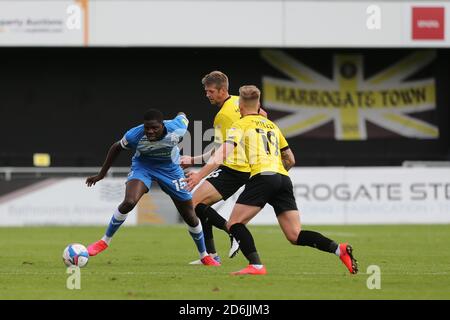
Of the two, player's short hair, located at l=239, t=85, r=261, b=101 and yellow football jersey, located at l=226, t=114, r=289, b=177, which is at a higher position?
player's short hair, located at l=239, t=85, r=261, b=101

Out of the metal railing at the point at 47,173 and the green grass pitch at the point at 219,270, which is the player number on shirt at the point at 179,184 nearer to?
the green grass pitch at the point at 219,270

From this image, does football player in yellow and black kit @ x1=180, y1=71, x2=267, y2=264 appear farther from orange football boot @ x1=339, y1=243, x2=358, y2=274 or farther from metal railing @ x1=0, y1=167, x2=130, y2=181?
metal railing @ x1=0, y1=167, x2=130, y2=181

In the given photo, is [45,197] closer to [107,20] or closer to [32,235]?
[32,235]

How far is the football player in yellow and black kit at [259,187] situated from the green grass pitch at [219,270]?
14.7 inches

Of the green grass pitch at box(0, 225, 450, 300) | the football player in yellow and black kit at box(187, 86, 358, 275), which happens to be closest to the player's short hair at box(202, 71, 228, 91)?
the football player in yellow and black kit at box(187, 86, 358, 275)

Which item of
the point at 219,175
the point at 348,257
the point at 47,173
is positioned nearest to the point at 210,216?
the point at 219,175

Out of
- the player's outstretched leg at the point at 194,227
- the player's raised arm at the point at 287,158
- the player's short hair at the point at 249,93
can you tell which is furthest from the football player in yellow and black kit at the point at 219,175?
the player's short hair at the point at 249,93

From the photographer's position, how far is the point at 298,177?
25734mm

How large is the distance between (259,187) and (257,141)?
0.51 meters

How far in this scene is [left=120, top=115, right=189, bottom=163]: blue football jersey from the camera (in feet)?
43.5

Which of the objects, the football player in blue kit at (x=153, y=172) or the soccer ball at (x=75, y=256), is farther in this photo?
the football player in blue kit at (x=153, y=172)

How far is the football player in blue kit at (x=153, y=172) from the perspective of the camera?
1330 cm
